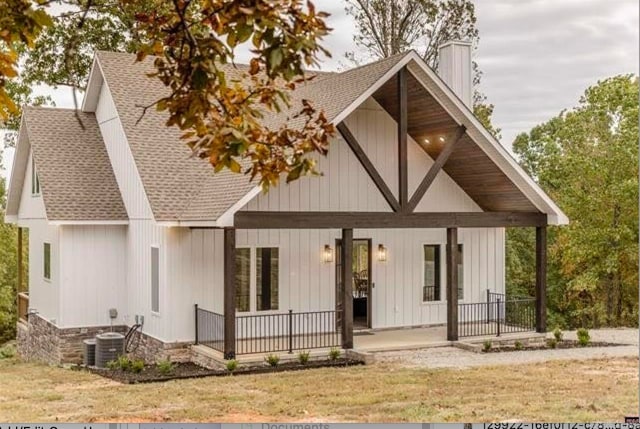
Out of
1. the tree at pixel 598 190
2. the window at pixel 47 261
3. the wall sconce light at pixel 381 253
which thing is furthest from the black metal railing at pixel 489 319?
the window at pixel 47 261

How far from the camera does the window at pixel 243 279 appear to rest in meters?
11.7

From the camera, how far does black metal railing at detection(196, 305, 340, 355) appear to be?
1082cm

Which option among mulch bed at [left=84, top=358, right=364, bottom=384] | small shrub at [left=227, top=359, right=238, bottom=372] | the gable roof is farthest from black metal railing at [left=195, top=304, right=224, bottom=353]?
the gable roof

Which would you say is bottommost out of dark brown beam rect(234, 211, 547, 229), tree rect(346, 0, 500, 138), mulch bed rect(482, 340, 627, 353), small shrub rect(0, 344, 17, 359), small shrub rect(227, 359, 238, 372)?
small shrub rect(0, 344, 17, 359)

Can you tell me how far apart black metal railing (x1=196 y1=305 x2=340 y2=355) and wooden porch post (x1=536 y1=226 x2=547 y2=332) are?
3.08 m

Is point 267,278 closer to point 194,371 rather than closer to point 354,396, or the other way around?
point 194,371

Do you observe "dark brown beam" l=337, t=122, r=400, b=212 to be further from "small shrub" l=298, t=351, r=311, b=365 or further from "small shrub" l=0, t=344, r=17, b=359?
"small shrub" l=0, t=344, r=17, b=359

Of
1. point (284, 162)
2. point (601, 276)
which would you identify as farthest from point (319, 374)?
point (601, 276)

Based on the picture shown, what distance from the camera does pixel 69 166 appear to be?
41.1 ft

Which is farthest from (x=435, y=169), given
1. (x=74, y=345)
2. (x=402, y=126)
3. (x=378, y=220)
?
(x=74, y=345)

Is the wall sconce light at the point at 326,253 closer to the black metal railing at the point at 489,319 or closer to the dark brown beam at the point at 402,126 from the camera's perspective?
the dark brown beam at the point at 402,126

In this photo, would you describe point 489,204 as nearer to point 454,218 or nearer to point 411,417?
point 454,218

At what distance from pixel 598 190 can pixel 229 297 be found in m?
10.0

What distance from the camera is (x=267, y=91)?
12.9 ft
